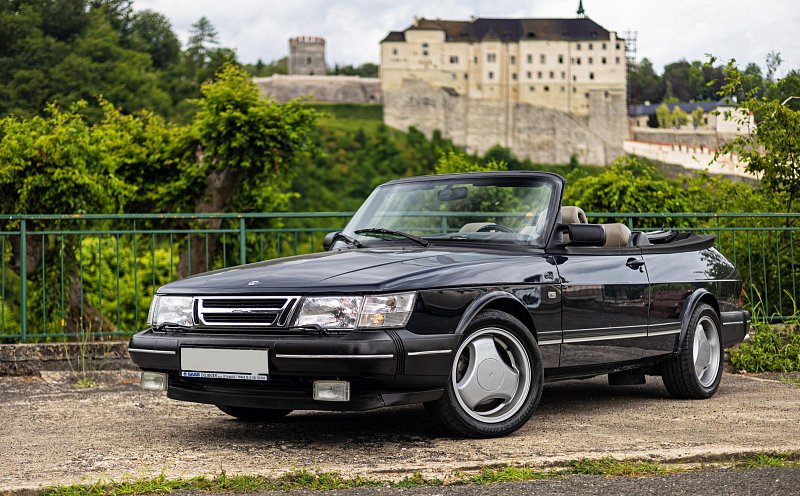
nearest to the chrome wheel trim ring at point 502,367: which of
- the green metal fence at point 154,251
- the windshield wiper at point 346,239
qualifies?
the windshield wiper at point 346,239

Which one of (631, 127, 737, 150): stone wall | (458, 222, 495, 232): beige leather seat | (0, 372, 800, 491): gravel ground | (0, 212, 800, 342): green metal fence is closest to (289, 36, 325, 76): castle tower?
(631, 127, 737, 150): stone wall

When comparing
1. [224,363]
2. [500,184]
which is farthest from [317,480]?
[500,184]

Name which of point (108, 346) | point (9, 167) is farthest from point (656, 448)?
point (9, 167)

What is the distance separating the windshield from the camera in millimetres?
5965

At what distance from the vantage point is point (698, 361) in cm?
701

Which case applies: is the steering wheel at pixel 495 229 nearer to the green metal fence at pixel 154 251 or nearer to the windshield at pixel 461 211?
the windshield at pixel 461 211

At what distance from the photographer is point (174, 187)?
19609mm

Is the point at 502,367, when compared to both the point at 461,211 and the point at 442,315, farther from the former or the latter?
the point at 461,211

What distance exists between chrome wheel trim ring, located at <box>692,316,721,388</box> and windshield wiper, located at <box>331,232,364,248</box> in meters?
2.43

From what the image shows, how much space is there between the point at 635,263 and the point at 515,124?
114 meters

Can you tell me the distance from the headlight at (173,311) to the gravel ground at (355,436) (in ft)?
2.01

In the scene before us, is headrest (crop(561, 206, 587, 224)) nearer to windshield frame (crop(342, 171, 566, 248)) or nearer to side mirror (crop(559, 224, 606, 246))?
windshield frame (crop(342, 171, 566, 248))

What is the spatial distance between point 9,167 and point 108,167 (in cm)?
204

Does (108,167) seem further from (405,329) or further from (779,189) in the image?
(405,329)
